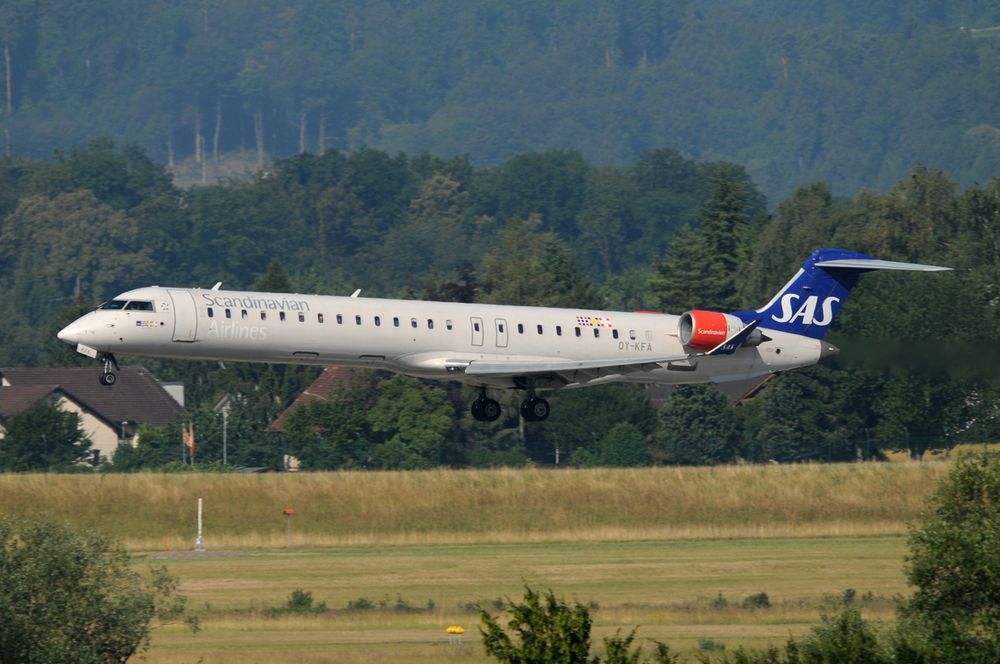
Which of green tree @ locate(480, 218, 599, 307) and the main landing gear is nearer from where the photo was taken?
the main landing gear

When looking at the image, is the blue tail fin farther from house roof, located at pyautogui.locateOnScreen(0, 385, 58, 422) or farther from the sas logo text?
house roof, located at pyautogui.locateOnScreen(0, 385, 58, 422)

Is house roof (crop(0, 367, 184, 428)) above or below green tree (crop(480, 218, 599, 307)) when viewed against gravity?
below

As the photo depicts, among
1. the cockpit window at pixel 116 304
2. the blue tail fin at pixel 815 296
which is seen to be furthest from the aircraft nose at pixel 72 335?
the blue tail fin at pixel 815 296

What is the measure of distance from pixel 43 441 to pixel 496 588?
36.9 meters

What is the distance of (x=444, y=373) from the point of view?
4281 centimetres

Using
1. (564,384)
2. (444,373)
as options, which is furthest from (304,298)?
(564,384)

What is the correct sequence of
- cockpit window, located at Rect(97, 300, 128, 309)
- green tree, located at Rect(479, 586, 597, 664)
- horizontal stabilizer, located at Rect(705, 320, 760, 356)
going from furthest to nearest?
horizontal stabilizer, located at Rect(705, 320, 760, 356)
cockpit window, located at Rect(97, 300, 128, 309)
green tree, located at Rect(479, 586, 597, 664)

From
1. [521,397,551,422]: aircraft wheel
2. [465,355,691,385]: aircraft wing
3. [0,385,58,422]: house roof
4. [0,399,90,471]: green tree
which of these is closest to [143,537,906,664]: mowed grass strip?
[521,397,551,422]: aircraft wheel

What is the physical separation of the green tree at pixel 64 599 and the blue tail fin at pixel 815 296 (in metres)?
20.6

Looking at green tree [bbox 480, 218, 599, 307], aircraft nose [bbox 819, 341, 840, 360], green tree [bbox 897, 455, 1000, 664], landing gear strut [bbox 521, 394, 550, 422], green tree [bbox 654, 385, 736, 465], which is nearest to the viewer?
green tree [bbox 897, 455, 1000, 664]

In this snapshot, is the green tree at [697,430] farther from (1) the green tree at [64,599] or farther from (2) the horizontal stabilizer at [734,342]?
(1) the green tree at [64,599]

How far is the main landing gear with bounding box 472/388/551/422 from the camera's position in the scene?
148 ft

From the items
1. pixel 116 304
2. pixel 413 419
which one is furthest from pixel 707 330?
pixel 413 419

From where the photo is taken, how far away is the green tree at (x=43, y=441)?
73562 millimetres
